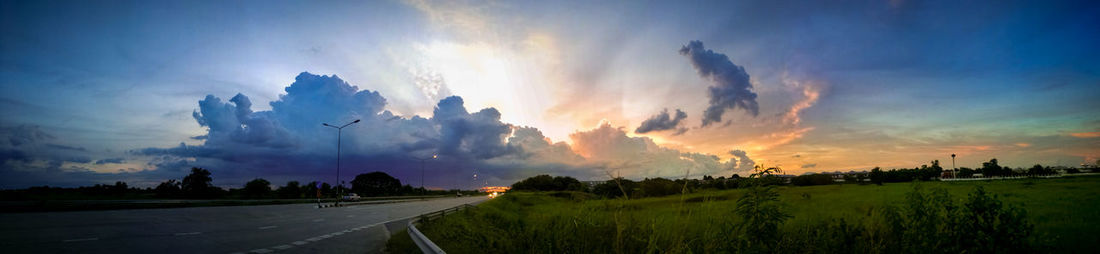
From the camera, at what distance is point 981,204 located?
20.1ft

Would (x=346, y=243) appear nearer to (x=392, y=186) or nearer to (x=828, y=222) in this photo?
(x=828, y=222)

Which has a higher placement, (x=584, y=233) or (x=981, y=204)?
(x=981, y=204)

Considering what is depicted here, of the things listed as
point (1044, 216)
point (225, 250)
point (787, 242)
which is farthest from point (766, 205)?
point (225, 250)

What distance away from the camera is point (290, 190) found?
68.6 metres

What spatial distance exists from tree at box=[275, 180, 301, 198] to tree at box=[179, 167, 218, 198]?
11189mm

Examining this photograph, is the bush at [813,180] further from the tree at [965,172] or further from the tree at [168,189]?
the tree at [168,189]

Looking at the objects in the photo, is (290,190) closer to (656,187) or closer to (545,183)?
(545,183)

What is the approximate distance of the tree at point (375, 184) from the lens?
9444 centimetres

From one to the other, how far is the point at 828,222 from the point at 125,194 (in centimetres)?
7027

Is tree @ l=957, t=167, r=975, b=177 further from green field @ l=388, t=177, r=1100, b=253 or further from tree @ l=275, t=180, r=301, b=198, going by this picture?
tree @ l=275, t=180, r=301, b=198

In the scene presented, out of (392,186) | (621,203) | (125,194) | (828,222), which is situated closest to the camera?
(621,203)

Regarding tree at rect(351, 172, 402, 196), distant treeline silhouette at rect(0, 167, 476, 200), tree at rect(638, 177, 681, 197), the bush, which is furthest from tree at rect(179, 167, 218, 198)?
the bush

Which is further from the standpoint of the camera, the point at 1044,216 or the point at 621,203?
the point at 1044,216

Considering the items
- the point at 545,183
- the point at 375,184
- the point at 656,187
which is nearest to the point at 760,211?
the point at 656,187
